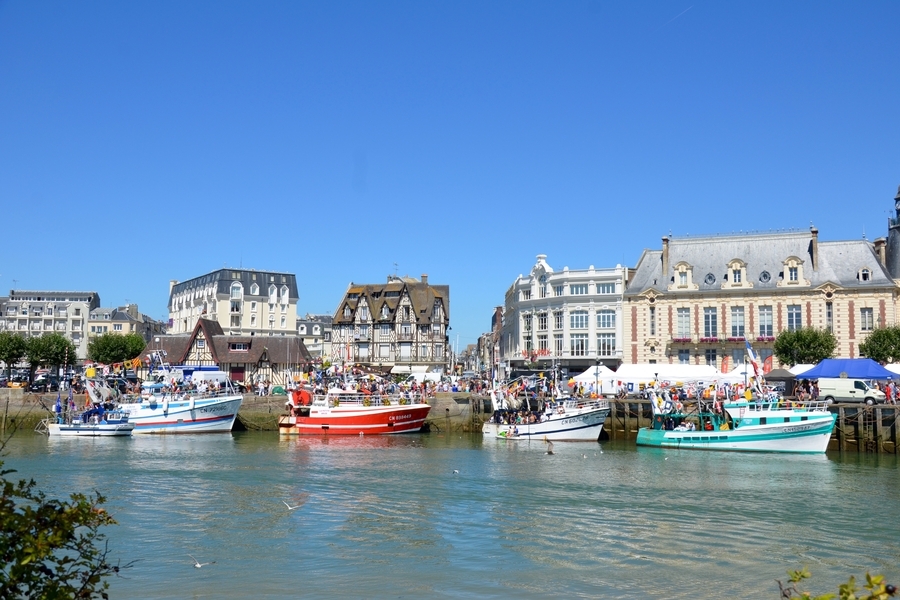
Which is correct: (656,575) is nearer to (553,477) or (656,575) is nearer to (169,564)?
(169,564)

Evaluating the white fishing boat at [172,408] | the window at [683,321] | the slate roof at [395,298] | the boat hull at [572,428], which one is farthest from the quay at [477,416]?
the slate roof at [395,298]

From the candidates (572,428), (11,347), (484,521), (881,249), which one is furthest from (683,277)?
(11,347)

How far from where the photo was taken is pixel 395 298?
8200cm

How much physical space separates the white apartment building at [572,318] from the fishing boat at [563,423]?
1770 centimetres

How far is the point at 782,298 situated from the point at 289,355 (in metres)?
36.9

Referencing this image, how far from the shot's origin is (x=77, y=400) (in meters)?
49.1

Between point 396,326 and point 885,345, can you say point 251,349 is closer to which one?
point 396,326

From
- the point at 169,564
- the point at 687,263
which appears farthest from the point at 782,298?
the point at 169,564

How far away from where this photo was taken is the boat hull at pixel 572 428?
3981 cm

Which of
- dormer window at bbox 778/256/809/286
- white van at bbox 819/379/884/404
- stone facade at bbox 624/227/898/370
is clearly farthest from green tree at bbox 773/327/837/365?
white van at bbox 819/379/884/404

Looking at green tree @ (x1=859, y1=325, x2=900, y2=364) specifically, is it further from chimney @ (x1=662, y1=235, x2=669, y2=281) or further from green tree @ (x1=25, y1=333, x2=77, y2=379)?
green tree @ (x1=25, y1=333, x2=77, y2=379)

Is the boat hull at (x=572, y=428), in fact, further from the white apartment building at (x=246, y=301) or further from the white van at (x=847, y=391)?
the white apartment building at (x=246, y=301)

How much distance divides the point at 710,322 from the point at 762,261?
18.9ft

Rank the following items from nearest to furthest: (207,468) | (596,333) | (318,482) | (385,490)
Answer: (385,490), (318,482), (207,468), (596,333)
